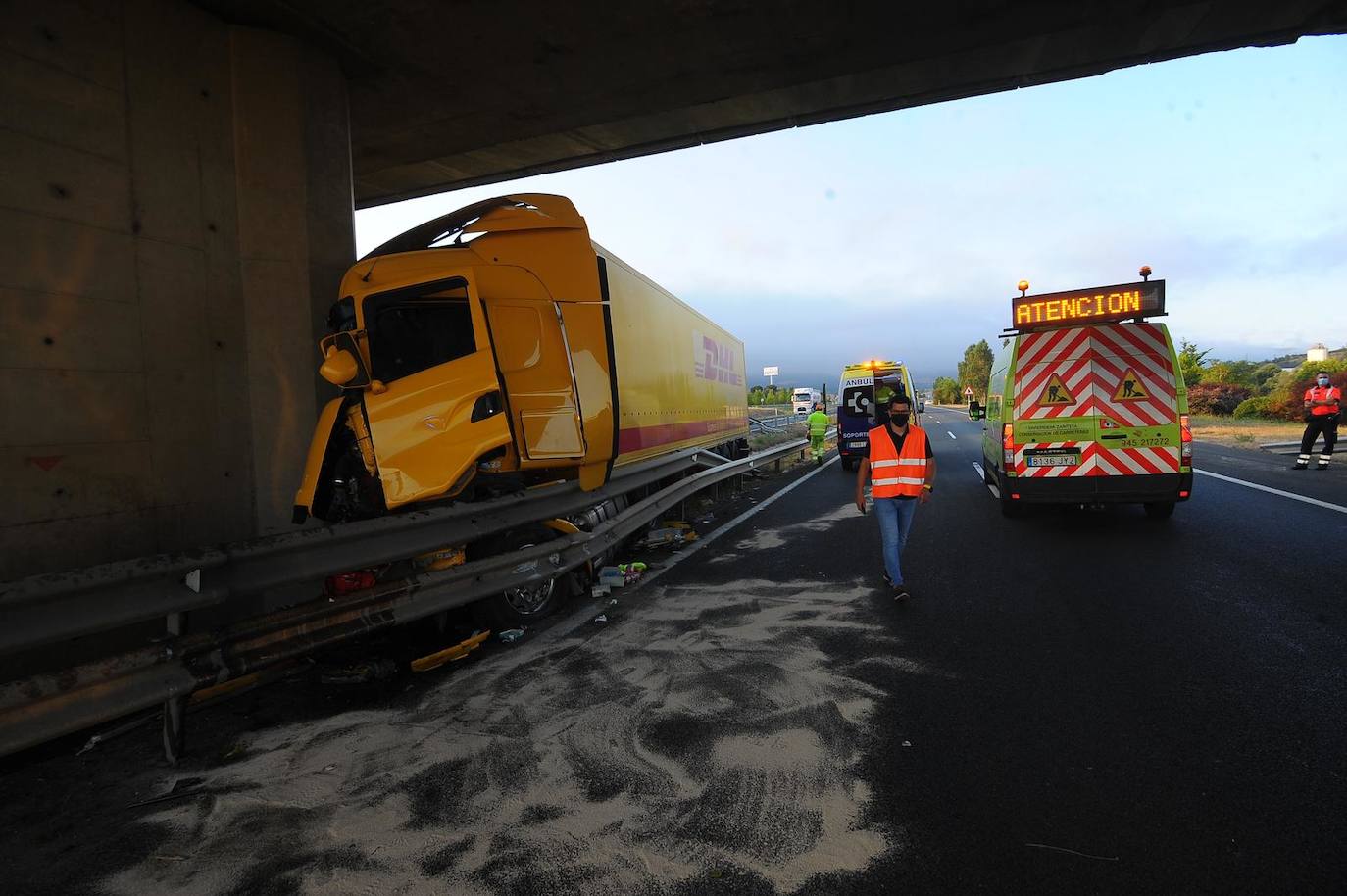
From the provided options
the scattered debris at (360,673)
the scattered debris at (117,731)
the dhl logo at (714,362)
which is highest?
the dhl logo at (714,362)

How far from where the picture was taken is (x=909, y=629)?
5.00 m

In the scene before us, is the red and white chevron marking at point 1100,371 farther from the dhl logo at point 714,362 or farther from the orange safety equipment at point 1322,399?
the orange safety equipment at point 1322,399

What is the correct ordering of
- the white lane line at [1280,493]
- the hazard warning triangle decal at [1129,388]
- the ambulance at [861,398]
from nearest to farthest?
the hazard warning triangle decal at [1129,388] → the white lane line at [1280,493] → the ambulance at [861,398]

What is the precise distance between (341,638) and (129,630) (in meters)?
1.69

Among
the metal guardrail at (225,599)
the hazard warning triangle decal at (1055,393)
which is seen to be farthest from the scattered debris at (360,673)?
the hazard warning triangle decal at (1055,393)

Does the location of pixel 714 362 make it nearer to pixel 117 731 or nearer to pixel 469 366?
pixel 469 366

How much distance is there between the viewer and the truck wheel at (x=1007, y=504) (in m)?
8.74

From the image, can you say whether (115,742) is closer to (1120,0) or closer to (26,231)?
(26,231)

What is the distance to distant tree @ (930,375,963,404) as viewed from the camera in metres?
104

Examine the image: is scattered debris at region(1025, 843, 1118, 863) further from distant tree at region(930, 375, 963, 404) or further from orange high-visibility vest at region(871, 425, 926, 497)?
distant tree at region(930, 375, 963, 404)

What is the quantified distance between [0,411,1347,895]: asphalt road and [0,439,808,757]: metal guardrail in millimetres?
478

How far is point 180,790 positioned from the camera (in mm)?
3219

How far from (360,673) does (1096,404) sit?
832 cm

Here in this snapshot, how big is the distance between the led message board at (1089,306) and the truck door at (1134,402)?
0.22 meters
